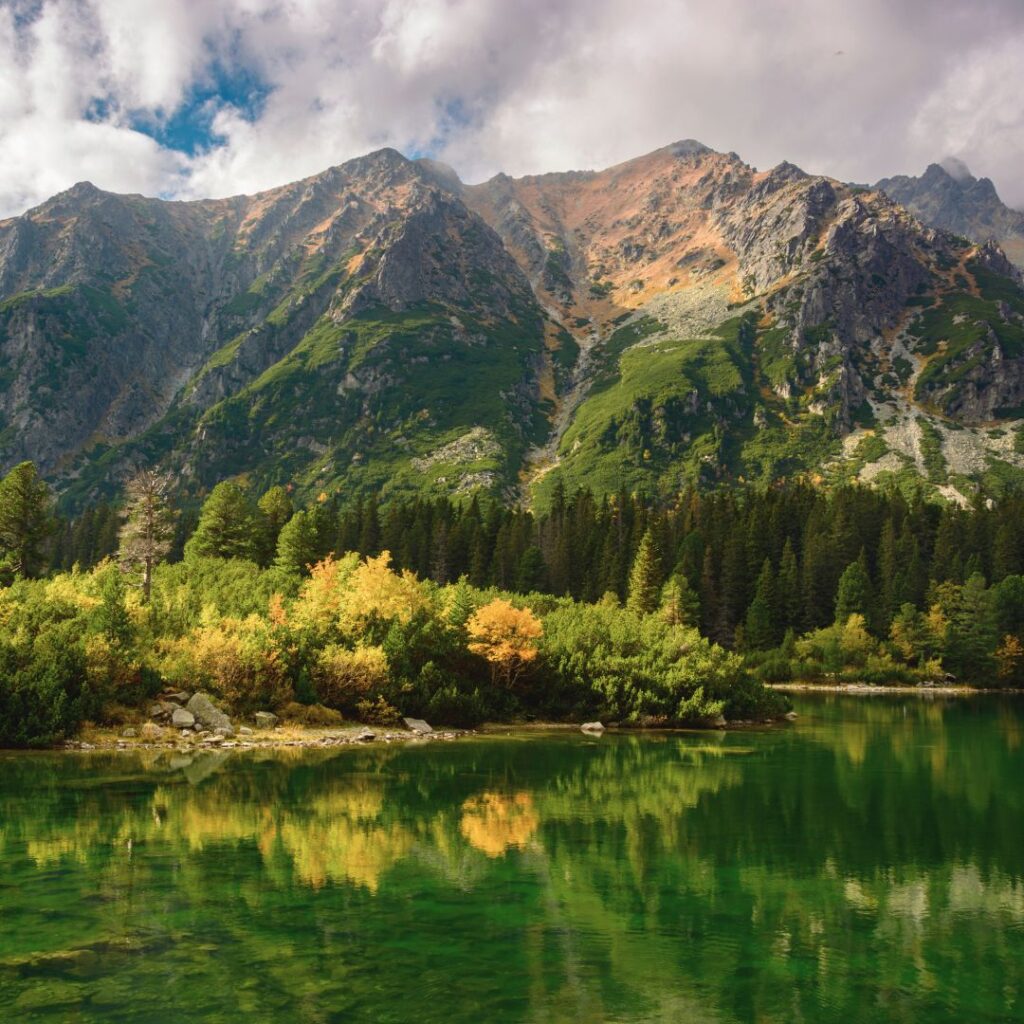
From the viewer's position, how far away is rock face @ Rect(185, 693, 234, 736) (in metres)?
40.9

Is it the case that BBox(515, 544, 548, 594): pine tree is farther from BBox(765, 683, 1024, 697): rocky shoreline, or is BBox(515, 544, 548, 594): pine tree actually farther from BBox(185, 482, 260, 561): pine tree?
BBox(185, 482, 260, 561): pine tree

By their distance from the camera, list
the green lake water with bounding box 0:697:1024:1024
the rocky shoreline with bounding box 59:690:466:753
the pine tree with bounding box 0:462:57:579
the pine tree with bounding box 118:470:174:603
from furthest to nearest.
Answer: the pine tree with bounding box 0:462:57:579, the pine tree with bounding box 118:470:174:603, the rocky shoreline with bounding box 59:690:466:753, the green lake water with bounding box 0:697:1024:1024

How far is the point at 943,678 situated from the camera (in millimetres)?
107688

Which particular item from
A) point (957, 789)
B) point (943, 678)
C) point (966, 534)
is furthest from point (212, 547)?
point (966, 534)

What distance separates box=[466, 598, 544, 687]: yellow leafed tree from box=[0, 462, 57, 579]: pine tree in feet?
152

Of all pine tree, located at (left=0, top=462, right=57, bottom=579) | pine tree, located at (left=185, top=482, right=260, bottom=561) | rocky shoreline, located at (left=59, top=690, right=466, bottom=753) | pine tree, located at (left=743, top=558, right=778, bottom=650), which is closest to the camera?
rocky shoreline, located at (left=59, top=690, right=466, bottom=753)

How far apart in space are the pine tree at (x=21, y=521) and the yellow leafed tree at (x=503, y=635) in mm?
46273

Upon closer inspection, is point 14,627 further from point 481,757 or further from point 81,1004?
point 81,1004

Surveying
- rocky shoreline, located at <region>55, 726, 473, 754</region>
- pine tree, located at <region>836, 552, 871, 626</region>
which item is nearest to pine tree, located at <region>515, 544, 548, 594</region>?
pine tree, located at <region>836, 552, 871, 626</region>

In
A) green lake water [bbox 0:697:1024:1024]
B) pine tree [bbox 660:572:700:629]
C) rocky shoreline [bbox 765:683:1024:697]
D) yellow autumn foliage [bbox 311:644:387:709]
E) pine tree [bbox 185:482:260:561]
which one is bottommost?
rocky shoreline [bbox 765:683:1024:697]

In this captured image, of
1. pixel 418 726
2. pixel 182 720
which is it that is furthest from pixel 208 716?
pixel 418 726

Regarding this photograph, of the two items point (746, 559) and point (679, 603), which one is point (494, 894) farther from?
point (746, 559)

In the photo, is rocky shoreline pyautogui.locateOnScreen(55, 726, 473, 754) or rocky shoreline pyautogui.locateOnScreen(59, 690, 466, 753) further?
rocky shoreline pyautogui.locateOnScreen(59, 690, 466, 753)

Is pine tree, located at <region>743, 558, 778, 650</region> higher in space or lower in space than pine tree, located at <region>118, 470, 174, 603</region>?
lower
